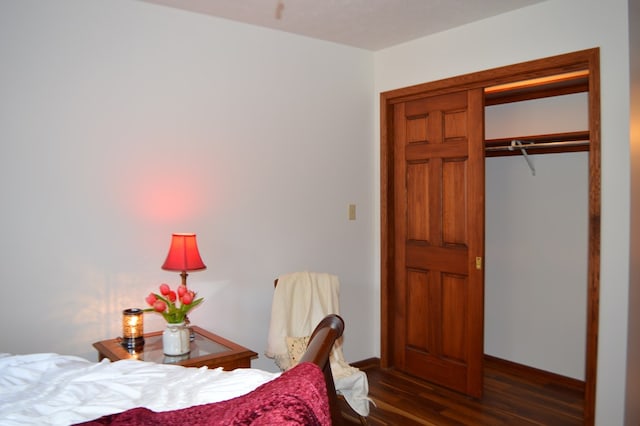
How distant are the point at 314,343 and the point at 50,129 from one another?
6.74 feet

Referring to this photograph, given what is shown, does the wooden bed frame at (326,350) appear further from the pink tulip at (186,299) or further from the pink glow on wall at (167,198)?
the pink glow on wall at (167,198)

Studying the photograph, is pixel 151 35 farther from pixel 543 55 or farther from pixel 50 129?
pixel 543 55

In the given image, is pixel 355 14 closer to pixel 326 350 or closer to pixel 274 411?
pixel 326 350

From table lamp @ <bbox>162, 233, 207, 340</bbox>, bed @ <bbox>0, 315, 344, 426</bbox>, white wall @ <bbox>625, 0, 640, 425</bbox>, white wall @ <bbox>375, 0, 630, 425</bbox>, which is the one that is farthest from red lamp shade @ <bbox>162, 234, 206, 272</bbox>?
white wall @ <bbox>625, 0, 640, 425</bbox>

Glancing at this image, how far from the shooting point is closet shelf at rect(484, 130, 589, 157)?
152 inches

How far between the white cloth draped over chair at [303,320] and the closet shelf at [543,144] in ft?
5.86

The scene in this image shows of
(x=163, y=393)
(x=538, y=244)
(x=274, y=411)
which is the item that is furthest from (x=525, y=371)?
(x=274, y=411)

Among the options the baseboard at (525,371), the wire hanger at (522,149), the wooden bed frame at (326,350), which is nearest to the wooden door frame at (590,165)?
the baseboard at (525,371)

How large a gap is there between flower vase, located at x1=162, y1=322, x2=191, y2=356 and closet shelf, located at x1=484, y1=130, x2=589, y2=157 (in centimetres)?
272

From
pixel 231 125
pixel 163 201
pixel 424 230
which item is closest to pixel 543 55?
pixel 424 230

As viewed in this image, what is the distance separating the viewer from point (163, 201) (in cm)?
326

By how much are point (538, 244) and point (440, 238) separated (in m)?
0.91

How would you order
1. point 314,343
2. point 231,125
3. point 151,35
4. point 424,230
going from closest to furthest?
1. point 314,343
2. point 151,35
3. point 231,125
4. point 424,230

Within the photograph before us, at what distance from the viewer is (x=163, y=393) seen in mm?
1745
